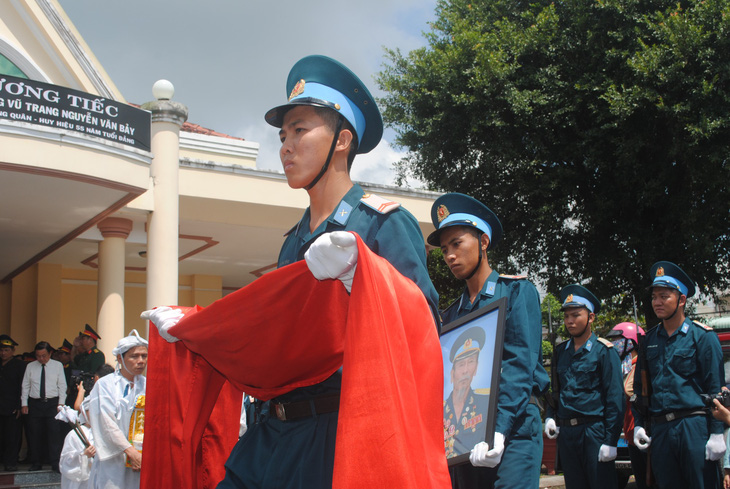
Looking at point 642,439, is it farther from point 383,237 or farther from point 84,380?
point 84,380

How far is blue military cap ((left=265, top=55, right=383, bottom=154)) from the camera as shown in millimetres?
2594

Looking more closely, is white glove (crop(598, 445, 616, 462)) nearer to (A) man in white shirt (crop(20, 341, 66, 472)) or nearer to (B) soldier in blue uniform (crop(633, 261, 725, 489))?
(B) soldier in blue uniform (crop(633, 261, 725, 489))

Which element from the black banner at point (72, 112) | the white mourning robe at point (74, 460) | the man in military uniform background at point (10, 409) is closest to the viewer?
the white mourning robe at point (74, 460)

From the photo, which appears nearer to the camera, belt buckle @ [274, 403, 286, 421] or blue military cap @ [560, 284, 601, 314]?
belt buckle @ [274, 403, 286, 421]

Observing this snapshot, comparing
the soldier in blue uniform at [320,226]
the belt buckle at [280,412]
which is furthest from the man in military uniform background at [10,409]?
the belt buckle at [280,412]

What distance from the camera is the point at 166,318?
300 cm

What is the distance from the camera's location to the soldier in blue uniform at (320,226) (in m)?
2.29

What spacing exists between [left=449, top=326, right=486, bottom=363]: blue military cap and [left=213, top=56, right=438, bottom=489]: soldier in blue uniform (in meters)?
1.30

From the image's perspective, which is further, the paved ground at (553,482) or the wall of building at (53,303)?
the wall of building at (53,303)

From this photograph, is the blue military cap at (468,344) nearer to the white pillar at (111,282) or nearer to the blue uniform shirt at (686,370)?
the blue uniform shirt at (686,370)

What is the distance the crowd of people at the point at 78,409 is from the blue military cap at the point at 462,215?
3.69m

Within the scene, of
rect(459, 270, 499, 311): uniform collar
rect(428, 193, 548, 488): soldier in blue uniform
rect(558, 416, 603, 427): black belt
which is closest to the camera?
rect(428, 193, 548, 488): soldier in blue uniform

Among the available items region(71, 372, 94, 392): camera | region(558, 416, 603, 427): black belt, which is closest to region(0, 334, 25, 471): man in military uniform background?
region(71, 372, 94, 392): camera

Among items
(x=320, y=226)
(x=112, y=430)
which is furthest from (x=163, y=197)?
(x=320, y=226)
